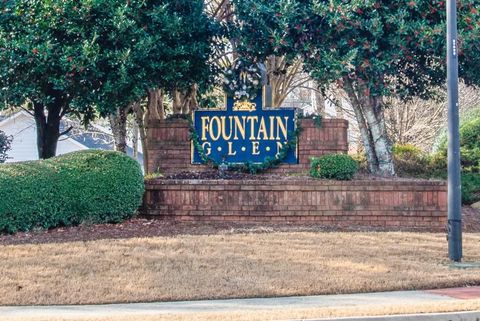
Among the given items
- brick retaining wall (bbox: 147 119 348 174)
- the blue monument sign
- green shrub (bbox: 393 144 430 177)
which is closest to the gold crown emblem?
the blue monument sign

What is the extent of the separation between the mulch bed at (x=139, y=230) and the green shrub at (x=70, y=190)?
0.71 ft

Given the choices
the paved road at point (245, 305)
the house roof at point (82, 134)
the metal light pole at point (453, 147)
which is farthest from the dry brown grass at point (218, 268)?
the house roof at point (82, 134)

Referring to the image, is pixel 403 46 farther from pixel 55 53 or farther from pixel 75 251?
pixel 75 251

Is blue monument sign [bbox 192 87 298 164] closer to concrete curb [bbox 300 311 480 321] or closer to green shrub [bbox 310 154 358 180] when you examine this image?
green shrub [bbox 310 154 358 180]

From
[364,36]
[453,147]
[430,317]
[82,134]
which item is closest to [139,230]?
[453,147]

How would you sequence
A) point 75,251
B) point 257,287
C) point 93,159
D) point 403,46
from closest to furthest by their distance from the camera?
point 257,287
point 75,251
point 93,159
point 403,46

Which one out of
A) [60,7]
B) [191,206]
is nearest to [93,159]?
[191,206]

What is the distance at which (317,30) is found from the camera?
1566 centimetres

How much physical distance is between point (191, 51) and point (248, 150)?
2575mm

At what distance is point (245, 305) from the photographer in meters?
8.66

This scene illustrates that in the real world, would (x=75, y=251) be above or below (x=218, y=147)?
below

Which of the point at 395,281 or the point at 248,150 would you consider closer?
the point at 395,281

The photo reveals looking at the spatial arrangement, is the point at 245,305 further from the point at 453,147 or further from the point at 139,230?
the point at 139,230

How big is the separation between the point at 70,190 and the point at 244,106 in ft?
15.6
